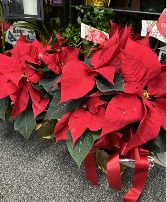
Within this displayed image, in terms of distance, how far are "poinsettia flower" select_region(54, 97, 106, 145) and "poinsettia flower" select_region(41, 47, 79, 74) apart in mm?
189

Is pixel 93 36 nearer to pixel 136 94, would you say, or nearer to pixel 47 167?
pixel 136 94

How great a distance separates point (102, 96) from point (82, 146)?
0.53 feet

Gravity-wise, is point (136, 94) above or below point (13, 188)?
above

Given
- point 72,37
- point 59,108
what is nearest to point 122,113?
point 59,108

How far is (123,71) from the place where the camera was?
67 cm

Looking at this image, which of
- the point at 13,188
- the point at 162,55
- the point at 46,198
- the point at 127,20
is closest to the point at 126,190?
the point at 46,198

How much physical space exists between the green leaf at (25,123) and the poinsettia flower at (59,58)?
0.63ft

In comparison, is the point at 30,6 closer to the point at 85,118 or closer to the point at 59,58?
the point at 59,58

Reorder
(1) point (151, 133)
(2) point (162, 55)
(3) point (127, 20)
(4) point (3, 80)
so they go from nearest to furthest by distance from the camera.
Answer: (1) point (151, 133)
(4) point (3, 80)
(2) point (162, 55)
(3) point (127, 20)

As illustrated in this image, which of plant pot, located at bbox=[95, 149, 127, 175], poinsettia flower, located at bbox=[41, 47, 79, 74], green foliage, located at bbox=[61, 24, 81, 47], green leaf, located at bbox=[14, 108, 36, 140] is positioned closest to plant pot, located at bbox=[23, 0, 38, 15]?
green foliage, located at bbox=[61, 24, 81, 47]

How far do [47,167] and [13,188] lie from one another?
0.14 m

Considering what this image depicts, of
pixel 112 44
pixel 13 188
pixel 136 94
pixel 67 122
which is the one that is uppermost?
pixel 112 44

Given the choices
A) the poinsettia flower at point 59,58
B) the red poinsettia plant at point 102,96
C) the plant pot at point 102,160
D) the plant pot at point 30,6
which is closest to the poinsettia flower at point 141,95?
the red poinsettia plant at point 102,96

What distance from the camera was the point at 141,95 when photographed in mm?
669
